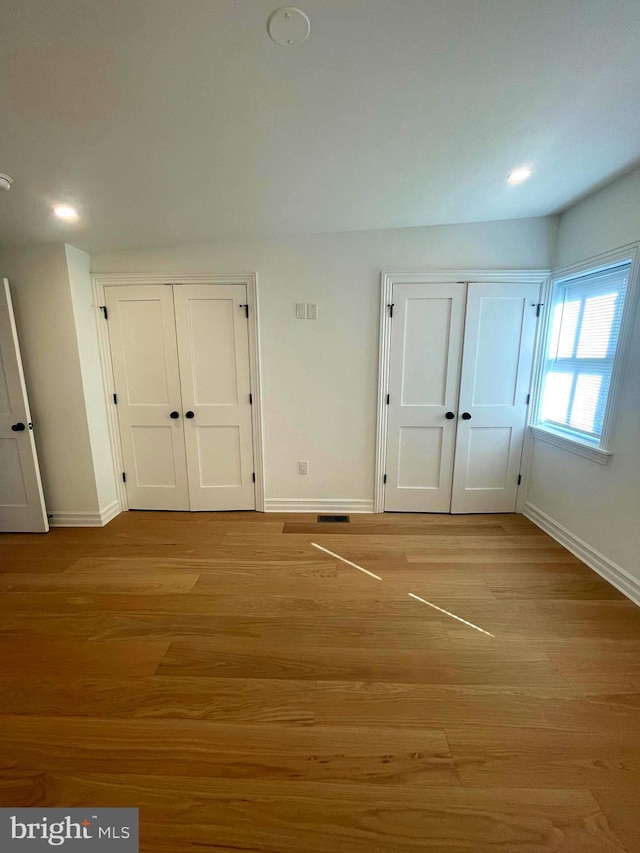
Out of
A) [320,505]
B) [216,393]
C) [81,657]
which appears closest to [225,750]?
[81,657]

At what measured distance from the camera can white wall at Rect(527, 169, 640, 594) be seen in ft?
6.33

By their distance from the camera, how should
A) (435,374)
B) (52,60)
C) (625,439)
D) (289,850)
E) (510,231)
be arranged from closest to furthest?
1. (289,850)
2. (52,60)
3. (625,439)
4. (510,231)
5. (435,374)

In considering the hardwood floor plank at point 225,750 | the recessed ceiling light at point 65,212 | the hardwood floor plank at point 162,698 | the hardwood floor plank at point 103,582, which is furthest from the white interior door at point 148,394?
the hardwood floor plank at point 225,750

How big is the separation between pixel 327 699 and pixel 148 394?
2.61 m

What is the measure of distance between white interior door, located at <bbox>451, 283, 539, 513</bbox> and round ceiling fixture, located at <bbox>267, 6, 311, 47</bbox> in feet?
6.45

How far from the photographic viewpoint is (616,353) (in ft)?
6.67

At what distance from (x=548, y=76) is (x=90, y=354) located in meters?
3.28

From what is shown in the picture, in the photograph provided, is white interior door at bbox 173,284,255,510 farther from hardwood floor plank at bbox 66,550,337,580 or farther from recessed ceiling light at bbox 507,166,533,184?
recessed ceiling light at bbox 507,166,533,184

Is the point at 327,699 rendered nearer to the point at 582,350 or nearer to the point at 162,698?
the point at 162,698

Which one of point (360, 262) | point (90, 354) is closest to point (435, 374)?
point (360, 262)

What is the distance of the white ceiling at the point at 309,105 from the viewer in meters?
1.09

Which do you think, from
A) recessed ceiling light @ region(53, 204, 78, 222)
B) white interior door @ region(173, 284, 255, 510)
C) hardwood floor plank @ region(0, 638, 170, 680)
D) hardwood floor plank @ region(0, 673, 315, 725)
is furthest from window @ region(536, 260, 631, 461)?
recessed ceiling light @ region(53, 204, 78, 222)

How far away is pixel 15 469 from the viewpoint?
103 inches

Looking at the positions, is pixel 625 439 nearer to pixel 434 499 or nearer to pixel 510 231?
pixel 434 499
